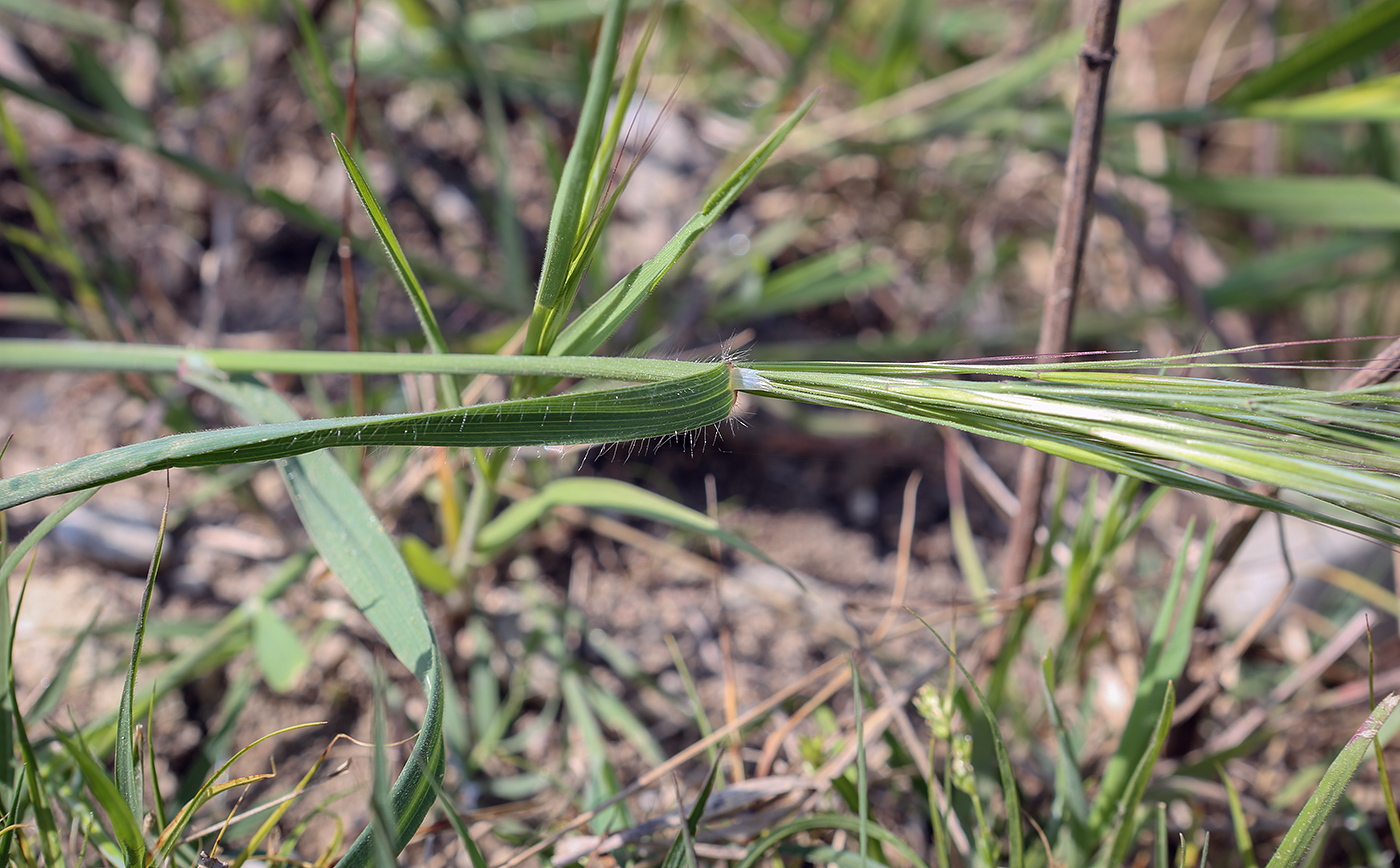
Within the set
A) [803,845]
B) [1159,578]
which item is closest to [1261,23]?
[1159,578]

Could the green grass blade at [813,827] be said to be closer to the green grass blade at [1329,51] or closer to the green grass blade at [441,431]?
the green grass blade at [441,431]

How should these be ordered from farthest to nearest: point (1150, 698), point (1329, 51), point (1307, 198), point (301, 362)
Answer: point (1307, 198)
point (1329, 51)
point (1150, 698)
point (301, 362)

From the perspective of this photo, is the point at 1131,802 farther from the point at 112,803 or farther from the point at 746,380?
the point at 112,803

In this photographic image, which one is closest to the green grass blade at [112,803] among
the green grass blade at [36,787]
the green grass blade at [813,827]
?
the green grass blade at [36,787]

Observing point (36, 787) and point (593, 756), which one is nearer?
point (36, 787)

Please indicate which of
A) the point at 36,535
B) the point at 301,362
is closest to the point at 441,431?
the point at 301,362

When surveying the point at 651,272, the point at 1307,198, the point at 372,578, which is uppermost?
the point at 1307,198
